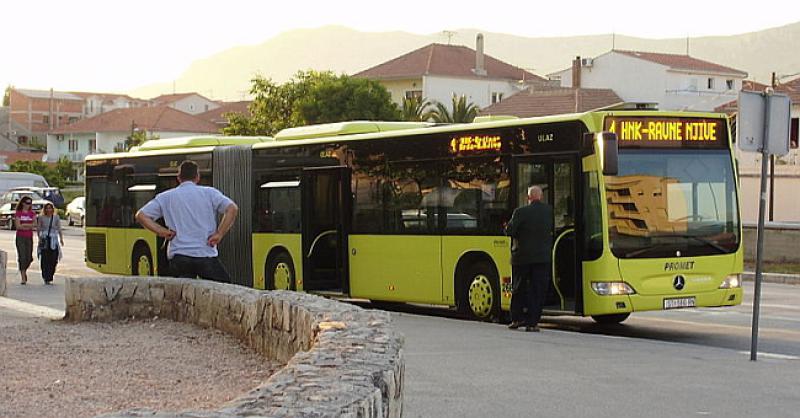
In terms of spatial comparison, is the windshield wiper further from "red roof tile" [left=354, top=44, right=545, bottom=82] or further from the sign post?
"red roof tile" [left=354, top=44, right=545, bottom=82]

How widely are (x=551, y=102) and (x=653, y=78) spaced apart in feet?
45.6

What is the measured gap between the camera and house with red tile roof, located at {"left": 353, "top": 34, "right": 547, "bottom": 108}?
107 m

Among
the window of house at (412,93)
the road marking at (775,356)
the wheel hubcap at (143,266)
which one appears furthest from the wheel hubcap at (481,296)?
the window of house at (412,93)

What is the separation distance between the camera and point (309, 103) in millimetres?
71750

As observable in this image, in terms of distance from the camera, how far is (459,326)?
678 inches

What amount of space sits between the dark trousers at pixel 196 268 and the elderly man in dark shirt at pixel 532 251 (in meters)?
3.91

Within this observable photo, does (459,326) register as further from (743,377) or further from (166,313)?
(743,377)

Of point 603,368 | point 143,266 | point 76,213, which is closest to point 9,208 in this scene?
point 76,213

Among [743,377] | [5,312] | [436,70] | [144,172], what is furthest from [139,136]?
[743,377]

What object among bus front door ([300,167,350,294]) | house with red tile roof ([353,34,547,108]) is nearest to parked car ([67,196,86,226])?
house with red tile roof ([353,34,547,108])

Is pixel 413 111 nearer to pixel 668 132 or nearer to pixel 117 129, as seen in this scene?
pixel 117 129

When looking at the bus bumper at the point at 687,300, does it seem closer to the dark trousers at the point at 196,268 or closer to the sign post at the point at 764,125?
the sign post at the point at 764,125

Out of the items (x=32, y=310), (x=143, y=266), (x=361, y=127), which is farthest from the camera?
(x=143, y=266)

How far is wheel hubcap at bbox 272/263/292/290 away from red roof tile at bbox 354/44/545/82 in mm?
82640
